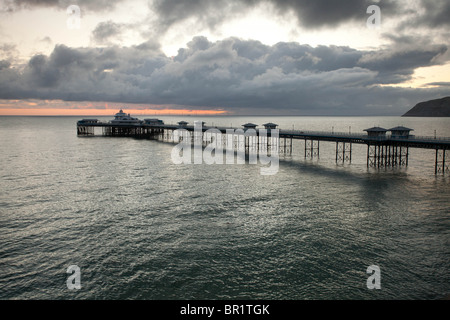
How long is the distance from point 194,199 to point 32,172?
118 feet

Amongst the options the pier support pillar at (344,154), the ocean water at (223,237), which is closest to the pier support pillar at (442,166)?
the ocean water at (223,237)

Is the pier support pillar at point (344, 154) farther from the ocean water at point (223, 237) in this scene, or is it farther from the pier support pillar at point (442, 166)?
the ocean water at point (223, 237)

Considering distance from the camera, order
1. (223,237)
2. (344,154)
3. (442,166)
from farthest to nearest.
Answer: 1. (344,154)
2. (442,166)
3. (223,237)

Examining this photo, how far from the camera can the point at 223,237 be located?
1062 inches

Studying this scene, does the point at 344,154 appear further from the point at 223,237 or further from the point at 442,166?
the point at 223,237

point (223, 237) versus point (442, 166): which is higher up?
point (442, 166)

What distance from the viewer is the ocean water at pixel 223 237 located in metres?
19.8

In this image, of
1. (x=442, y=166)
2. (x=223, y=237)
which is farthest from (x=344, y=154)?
(x=223, y=237)

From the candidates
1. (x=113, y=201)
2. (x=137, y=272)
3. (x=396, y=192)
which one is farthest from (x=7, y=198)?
(x=396, y=192)

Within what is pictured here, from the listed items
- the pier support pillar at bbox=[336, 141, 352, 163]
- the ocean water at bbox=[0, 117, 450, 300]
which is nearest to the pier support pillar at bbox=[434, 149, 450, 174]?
the ocean water at bbox=[0, 117, 450, 300]

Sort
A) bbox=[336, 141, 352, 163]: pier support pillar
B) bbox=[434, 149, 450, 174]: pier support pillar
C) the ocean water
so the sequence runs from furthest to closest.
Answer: bbox=[336, 141, 352, 163]: pier support pillar
bbox=[434, 149, 450, 174]: pier support pillar
the ocean water

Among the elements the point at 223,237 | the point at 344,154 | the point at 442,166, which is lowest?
the point at 223,237

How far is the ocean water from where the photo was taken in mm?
19844

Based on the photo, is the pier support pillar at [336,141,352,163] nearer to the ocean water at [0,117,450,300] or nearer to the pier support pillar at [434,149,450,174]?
the pier support pillar at [434,149,450,174]
